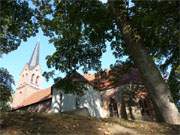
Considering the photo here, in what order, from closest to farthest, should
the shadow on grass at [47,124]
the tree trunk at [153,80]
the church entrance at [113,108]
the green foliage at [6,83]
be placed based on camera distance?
1. the shadow on grass at [47,124]
2. the tree trunk at [153,80]
3. the green foliage at [6,83]
4. the church entrance at [113,108]

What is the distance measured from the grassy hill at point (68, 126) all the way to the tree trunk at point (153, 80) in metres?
2.37

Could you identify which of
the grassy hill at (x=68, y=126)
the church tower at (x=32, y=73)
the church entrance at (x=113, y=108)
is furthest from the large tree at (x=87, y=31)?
the church tower at (x=32, y=73)

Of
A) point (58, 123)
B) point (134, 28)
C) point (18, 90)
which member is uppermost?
point (18, 90)

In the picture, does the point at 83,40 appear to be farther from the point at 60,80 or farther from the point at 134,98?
the point at 134,98

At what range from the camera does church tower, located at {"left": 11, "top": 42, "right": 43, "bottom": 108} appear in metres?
87.5

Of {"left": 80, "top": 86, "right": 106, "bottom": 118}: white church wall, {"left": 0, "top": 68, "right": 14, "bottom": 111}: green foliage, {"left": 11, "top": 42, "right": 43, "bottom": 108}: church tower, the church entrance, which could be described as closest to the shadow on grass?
{"left": 0, "top": 68, "right": 14, "bottom": 111}: green foliage

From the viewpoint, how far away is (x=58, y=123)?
8.02 metres

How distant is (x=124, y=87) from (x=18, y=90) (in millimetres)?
59385

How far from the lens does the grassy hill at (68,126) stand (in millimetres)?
7145

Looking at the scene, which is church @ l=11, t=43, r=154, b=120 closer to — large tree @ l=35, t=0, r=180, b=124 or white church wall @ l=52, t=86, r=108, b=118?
white church wall @ l=52, t=86, r=108, b=118

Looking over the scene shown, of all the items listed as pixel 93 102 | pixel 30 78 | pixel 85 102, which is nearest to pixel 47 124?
pixel 93 102

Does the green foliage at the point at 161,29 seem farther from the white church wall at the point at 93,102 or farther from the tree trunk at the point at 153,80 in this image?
the white church wall at the point at 93,102

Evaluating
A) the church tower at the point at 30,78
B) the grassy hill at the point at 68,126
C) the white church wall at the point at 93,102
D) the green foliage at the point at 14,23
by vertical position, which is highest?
the church tower at the point at 30,78

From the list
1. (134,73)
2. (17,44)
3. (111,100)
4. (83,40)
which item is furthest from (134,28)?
(111,100)
